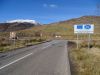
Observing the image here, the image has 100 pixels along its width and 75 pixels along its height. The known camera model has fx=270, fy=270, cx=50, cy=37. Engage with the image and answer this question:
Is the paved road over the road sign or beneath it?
beneath

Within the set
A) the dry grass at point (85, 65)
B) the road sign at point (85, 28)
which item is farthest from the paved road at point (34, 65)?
the road sign at point (85, 28)

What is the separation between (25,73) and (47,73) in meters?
1.08

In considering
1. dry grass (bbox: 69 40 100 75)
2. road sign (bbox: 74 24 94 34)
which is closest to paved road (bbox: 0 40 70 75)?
dry grass (bbox: 69 40 100 75)

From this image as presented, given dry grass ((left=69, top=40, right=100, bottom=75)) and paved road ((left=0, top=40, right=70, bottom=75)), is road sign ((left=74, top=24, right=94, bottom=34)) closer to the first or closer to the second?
paved road ((left=0, top=40, right=70, bottom=75))

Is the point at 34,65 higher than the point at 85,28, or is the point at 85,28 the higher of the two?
the point at 85,28

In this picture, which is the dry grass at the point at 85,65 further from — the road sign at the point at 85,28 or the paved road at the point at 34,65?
the road sign at the point at 85,28

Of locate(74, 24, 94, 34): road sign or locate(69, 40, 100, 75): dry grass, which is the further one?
locate(74, 24, 94, 34): road sign

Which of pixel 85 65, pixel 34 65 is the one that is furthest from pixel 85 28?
pixel 34 65

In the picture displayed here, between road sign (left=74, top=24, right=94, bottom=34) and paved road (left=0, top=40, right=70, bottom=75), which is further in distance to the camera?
road sign (left=74, top=24, right=94, bottom=34)

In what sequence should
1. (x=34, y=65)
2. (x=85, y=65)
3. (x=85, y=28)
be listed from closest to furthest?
(x=85, y=65) < (x=34, y=65) < (x=85, y=28)

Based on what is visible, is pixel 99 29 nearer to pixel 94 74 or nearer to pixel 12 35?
pixel 12 35

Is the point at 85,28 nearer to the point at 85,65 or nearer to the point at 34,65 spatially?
the point at 85,65

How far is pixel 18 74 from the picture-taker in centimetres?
1256

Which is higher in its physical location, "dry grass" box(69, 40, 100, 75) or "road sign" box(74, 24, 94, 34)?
"road sign" box(74, 24, 94, 34)
